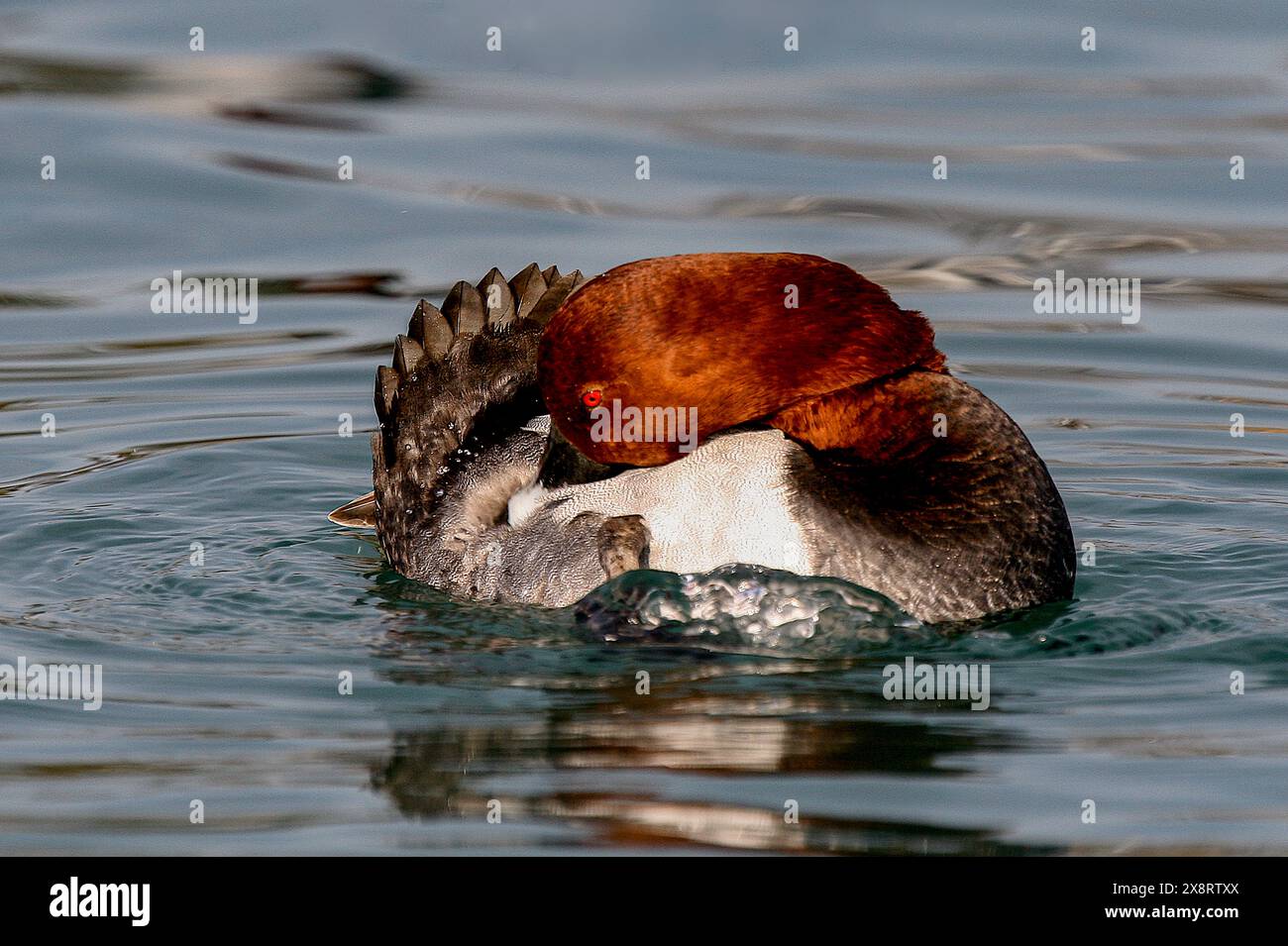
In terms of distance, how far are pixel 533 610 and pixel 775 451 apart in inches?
42.3

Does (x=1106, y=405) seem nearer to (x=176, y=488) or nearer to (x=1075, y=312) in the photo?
(x=1075, y=312)

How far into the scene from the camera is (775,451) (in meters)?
6.85

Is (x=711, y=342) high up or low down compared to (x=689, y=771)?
up

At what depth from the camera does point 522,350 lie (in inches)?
308
